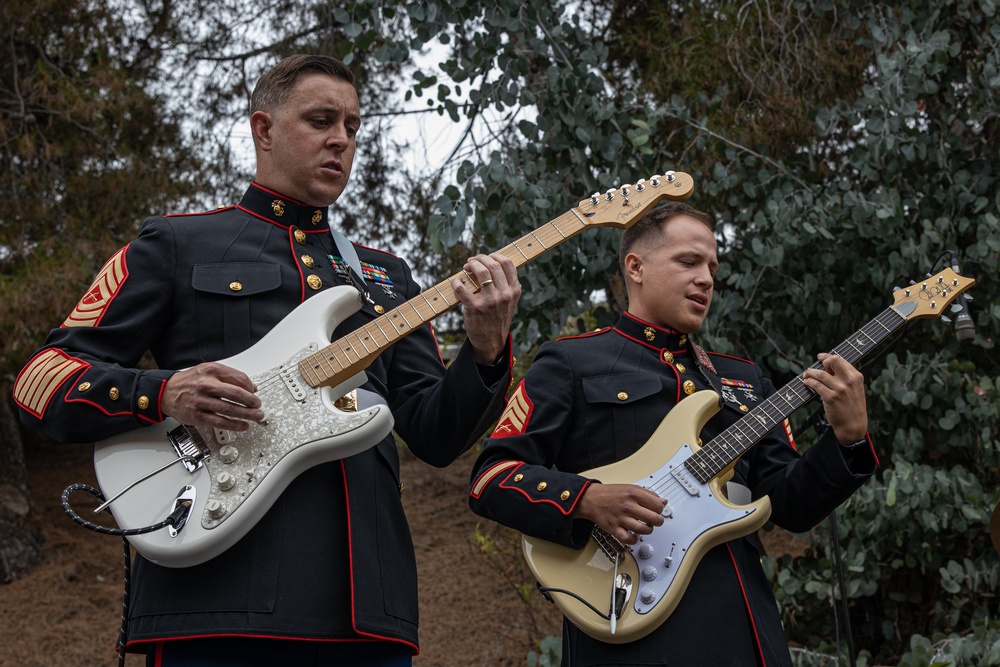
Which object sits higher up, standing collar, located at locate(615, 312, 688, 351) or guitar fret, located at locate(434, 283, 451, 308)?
guitar fret, located at locate(434, 283, 451, 308)

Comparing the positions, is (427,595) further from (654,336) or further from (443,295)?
(443,295)

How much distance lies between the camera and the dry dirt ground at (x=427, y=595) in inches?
203

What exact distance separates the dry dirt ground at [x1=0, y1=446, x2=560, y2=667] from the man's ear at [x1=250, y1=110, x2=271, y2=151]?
9.24 ft

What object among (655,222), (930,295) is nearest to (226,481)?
(655,222)

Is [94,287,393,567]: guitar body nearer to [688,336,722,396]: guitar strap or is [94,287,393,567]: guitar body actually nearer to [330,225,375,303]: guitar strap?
[330,225,375,303]: guitar strap

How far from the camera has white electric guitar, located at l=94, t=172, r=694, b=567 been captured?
1936mm

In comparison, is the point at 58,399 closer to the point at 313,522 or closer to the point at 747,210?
the point at 313,522

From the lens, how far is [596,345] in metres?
2.87

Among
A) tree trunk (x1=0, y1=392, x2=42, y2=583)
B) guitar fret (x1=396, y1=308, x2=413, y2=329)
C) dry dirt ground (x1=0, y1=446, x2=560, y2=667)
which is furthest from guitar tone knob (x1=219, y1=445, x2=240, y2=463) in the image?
tree trunk (x1=0, y1=392, x2=42, y2=583)

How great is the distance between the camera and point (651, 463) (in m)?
2.58

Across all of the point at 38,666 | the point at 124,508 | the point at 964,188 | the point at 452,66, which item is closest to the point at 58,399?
the point at 124,508

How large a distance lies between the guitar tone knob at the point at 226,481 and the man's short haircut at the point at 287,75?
0.91m

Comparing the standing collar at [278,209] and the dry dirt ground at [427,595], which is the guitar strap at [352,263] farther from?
the dry dirt ground at [427,595]

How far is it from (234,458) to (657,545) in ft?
3.29
